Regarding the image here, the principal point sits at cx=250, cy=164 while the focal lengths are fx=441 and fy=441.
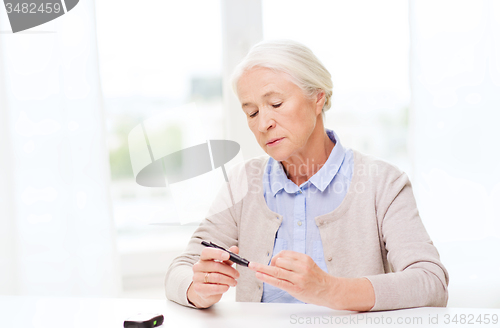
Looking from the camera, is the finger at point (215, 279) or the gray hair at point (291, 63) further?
the gray hair at point (291, 63)

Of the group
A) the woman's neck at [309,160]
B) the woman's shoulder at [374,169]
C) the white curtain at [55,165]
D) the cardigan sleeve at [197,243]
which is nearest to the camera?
the cardigan sleeve at [197,243]

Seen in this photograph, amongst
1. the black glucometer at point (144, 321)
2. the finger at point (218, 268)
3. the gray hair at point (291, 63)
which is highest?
the gray hair at point (291, 63)

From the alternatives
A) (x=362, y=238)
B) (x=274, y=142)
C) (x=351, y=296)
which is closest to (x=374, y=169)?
(x=362, y=238)

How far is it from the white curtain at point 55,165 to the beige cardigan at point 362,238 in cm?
95

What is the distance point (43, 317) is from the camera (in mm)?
1073

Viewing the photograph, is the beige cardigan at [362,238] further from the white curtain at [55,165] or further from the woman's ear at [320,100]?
the white curtain at [55,165]

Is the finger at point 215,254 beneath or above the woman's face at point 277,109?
beneath

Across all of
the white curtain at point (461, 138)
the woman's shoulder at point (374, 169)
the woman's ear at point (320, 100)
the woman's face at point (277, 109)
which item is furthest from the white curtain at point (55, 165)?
the white curtain at point (461, 138)

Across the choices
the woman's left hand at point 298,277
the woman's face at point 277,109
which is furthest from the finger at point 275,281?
the woman's face at point 277,109

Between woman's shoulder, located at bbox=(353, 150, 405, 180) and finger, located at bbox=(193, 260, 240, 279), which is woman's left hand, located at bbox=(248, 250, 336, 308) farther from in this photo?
woman's shoulder, located at bbox=(353, 150, 405, 180)

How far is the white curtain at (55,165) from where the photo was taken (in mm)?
2109

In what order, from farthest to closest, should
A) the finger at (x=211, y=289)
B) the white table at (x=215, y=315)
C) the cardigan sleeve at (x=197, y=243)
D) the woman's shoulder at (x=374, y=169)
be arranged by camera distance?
the woman's shoulder at (x=374, y=169), the cardigan sleeve at (x=197, y=243), the finger at (x=211, y=289), the white table at (x=215, y=315)

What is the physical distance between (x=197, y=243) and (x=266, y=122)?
0.42 metres

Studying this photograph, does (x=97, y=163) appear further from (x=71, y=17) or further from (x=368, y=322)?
(x=368, y=322)
